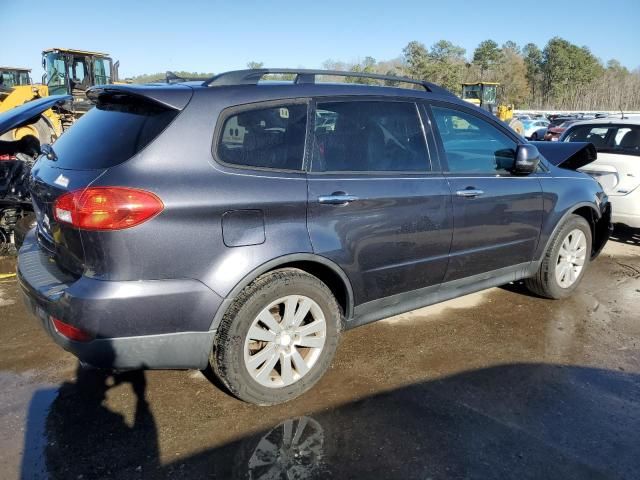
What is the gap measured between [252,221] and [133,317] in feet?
2.40

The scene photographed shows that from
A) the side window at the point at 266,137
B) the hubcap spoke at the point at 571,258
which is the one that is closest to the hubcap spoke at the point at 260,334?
the side window at the point at 266,137

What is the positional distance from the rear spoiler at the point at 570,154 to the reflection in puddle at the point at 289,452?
3.53 meters

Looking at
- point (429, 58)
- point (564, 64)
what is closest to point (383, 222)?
point (429, 58)

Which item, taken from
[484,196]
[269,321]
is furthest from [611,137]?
[269,321]

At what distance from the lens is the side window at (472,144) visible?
3645 millimetres

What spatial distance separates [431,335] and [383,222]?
1.23m

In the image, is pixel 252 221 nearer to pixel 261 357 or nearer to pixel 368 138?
pixel 261 357

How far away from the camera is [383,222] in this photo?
3146mm

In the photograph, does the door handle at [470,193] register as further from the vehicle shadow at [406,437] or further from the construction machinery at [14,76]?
the construction machinery at [14,76]

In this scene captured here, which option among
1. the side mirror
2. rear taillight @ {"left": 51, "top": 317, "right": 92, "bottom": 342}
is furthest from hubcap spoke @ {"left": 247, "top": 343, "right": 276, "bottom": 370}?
the side mirror

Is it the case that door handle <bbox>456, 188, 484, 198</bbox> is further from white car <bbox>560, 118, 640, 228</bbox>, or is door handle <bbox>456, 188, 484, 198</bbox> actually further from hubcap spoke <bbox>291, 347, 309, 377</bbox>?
white car <bbox>560, 118, 640, 228</bbox>

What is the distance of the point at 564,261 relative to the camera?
459cm

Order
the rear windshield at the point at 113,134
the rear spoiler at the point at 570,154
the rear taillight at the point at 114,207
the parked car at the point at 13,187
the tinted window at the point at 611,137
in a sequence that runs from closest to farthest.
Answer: the rear taillight at the point at 114,207, the rear windshield at the point at 113,134, the rear spoiler at the point at 570,154, the parked car at the point at 13,187, the tinted window at the point at 611,137

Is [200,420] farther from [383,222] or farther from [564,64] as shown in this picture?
[564,64]
